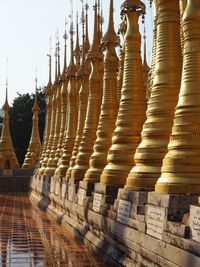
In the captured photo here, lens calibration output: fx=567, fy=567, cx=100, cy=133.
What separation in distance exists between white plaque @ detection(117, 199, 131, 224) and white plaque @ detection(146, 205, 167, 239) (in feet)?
3.62

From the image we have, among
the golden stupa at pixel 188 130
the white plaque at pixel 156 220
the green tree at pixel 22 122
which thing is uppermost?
the green tree at pixel 22 122

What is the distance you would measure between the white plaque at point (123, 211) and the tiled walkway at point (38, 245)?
3.47 ft

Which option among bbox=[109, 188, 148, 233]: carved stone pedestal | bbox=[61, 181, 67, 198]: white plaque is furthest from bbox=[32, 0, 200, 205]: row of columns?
bbox=[61, 181, 67, 198]: white plaque

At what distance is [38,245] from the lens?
1279cm

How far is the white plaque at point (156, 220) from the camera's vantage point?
8062 mm

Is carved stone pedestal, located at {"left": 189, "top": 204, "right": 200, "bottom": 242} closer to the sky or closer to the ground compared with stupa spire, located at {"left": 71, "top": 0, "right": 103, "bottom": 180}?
closer to the ground

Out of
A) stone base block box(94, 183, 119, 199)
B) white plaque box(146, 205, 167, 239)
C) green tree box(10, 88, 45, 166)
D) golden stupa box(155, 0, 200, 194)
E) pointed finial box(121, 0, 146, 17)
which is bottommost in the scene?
white plaque box(146, 205, 167, 239)

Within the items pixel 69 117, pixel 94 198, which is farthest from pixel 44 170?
pixel 94 198

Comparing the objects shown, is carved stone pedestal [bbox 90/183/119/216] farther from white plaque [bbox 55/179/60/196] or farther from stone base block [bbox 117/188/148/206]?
white plaque [bbox 55/179/60/196]

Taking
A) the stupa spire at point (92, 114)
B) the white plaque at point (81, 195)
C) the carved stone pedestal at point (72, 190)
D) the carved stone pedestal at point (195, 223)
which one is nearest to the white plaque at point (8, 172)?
the carved stone pedestal at point (72, 190)

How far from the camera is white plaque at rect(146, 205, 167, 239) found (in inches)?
317

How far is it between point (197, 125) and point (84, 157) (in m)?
8.71

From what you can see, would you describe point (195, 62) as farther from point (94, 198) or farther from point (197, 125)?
point (94, 198)

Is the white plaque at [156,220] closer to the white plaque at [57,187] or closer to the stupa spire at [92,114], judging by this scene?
the stupa spire at [92,114]
